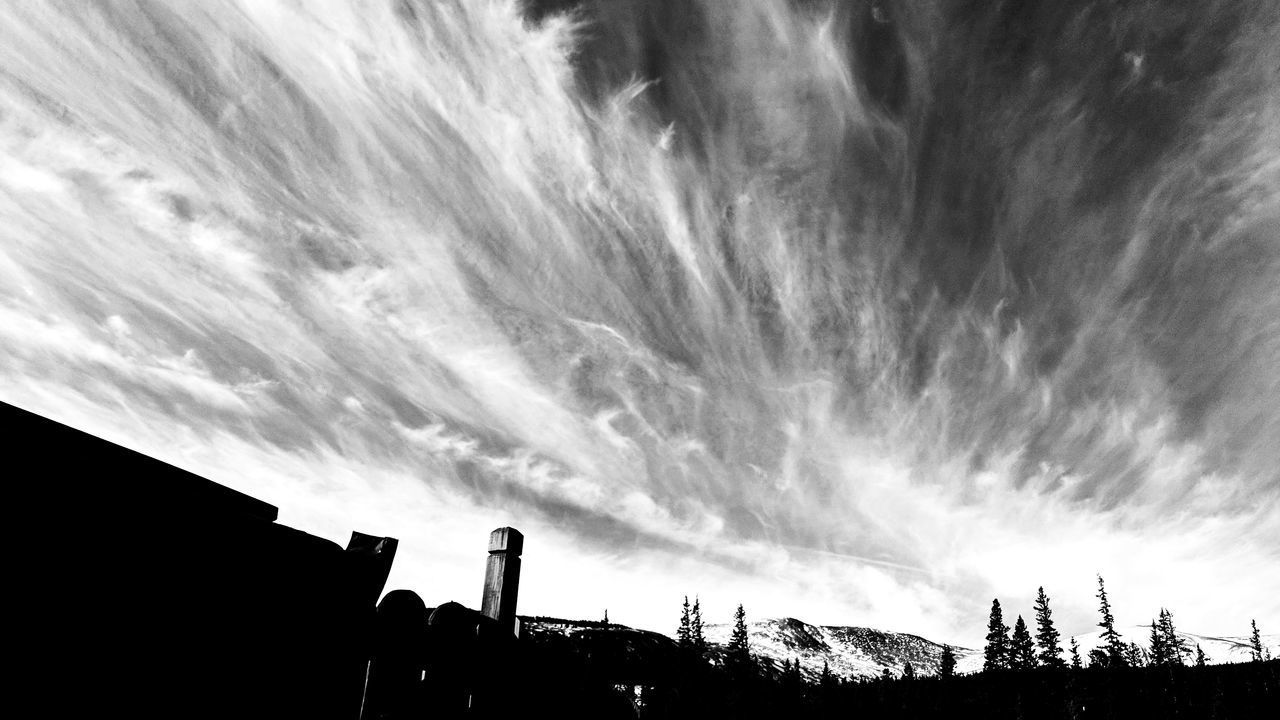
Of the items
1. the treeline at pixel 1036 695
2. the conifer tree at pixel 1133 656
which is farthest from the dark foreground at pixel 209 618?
the conifer tree at pixel 1133 656

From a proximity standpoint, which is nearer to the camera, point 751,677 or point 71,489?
point 71,489

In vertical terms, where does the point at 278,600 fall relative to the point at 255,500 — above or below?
below

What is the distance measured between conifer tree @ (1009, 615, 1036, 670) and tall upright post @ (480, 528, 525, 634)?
115m

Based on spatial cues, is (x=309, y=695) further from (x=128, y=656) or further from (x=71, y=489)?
(x=71, y=489)

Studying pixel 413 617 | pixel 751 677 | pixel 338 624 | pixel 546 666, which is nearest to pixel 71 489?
pixel 338 624

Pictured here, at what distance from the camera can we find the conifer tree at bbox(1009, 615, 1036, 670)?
313ft

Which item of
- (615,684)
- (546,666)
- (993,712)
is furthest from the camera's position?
(993,712)

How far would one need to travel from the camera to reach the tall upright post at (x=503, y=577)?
A: 10.4 ft

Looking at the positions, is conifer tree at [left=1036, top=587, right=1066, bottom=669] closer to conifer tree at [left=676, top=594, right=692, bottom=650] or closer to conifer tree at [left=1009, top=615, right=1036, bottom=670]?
conifer tree at [left=1009, top=615, right=1036, bottom=670]

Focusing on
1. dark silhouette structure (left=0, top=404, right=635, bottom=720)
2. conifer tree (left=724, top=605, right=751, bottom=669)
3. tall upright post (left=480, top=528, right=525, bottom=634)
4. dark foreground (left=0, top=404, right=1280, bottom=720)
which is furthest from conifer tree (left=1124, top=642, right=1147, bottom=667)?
dark silhouette structure (left=0, top=404, right=635, bottom=720)

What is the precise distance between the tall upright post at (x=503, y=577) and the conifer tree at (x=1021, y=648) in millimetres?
114726

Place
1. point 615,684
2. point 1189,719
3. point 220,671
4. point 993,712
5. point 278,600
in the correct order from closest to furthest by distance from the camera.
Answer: point 220,671 → point 278,600 → point 615,684 → point 1189,719 → point 993,712

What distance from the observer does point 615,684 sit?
3.96 meters

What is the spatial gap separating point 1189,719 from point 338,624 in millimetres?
73610
